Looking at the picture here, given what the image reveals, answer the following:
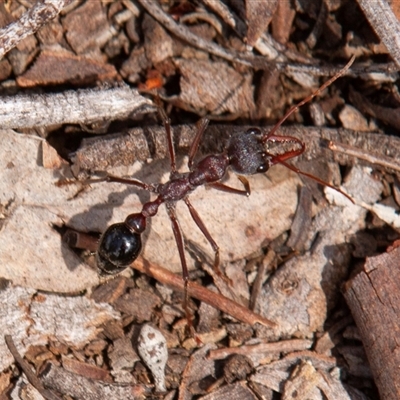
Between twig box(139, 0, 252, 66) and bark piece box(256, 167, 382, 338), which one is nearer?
bark piece box(256, 167, 382, 338)

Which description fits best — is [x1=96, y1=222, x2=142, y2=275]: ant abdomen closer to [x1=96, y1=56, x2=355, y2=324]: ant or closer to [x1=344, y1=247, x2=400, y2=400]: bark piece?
[x1=96, y1=56, x2=355, y2=324]: ant

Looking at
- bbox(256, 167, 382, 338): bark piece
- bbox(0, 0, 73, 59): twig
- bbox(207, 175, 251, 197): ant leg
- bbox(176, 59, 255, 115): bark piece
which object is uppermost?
bbox(0, 0, 73, 59): twig

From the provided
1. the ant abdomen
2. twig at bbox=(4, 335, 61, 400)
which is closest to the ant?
the ant abdomen

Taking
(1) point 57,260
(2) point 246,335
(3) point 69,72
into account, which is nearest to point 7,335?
(1) point 57,260

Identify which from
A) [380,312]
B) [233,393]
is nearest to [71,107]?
[233,393]

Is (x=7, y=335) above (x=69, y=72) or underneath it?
underneath

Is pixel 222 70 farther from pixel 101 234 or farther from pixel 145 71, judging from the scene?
pixel 101 234

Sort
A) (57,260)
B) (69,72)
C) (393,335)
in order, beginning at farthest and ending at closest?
(69,72) < (57,260) < (393,335)

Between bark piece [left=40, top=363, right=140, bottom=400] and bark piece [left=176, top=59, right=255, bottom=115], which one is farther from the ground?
bark piece [left=176, top=59, right=255, bottom=115]
